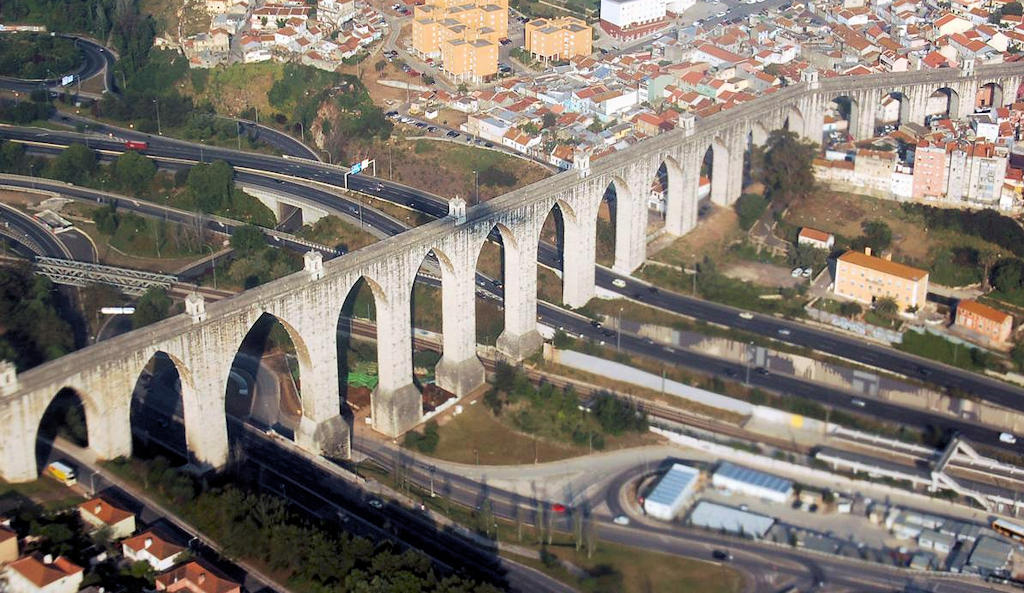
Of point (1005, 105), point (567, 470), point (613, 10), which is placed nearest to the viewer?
point (567, 470)

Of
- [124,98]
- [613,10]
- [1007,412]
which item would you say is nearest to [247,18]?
[124,98]

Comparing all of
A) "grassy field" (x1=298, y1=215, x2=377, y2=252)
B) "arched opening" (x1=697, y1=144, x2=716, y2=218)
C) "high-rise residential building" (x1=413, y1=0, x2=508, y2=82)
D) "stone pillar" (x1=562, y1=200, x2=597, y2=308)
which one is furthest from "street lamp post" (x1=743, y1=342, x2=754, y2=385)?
"high-rise residential building" (x1=413, y1=0, x2=508, y2=82)

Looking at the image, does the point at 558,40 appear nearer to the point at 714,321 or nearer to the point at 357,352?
the point at 714,321

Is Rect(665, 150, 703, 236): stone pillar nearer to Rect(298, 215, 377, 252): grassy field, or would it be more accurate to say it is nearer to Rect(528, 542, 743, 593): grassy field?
Rect(298, 215, 377, 252): grassy field

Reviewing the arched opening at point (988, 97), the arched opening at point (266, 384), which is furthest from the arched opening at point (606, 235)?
the arched opening at point (988, 97)

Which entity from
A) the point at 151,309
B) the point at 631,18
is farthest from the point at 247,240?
the point at 631,18

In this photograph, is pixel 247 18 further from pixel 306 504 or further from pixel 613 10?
pixel 306 504
